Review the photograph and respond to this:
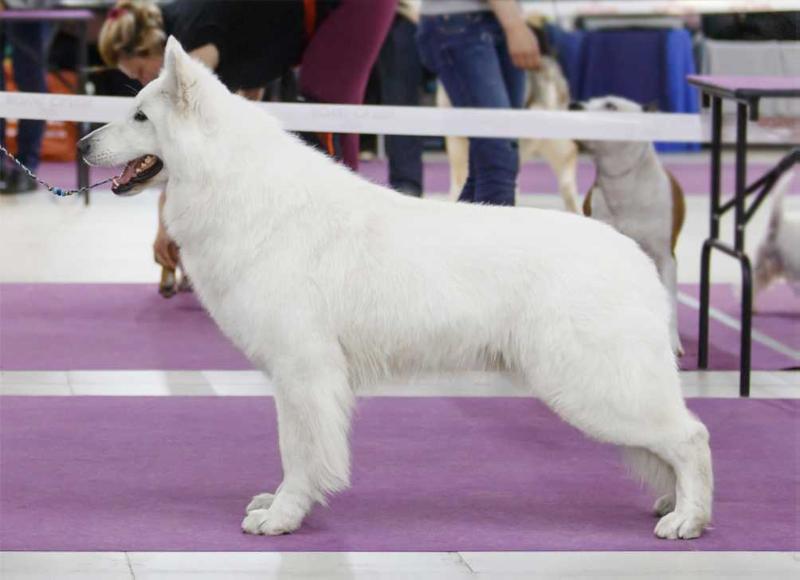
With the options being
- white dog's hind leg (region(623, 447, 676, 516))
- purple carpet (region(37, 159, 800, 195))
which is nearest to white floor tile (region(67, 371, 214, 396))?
white dog's hind leg (region(623, 447, 676, 516))

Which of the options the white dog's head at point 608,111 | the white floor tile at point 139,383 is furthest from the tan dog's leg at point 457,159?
the white floor tile at point 139,383

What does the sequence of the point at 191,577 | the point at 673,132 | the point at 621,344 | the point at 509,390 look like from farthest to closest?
the point at 673,132, the point at 509,390, the point at 621,344, the point at 191,577

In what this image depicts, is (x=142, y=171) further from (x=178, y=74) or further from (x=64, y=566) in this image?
(x=64, y=566)

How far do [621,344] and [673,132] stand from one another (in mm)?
2425

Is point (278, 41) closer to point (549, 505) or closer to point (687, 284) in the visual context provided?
point (549, 505)

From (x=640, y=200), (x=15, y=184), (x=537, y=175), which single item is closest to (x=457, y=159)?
(x=537, y=175)

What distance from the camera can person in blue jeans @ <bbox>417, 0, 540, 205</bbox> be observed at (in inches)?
231

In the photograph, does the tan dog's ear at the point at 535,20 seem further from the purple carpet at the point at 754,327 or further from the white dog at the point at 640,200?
the white dog at the point at 640,200

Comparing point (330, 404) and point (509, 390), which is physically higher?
point (330, 404)

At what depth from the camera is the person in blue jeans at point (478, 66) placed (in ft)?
19.3

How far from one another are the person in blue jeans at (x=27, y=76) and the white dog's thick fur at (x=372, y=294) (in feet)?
22.8

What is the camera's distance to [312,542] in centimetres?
361

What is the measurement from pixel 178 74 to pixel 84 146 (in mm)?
366

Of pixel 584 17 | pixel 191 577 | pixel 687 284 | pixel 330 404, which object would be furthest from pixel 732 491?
pixel 584 17
